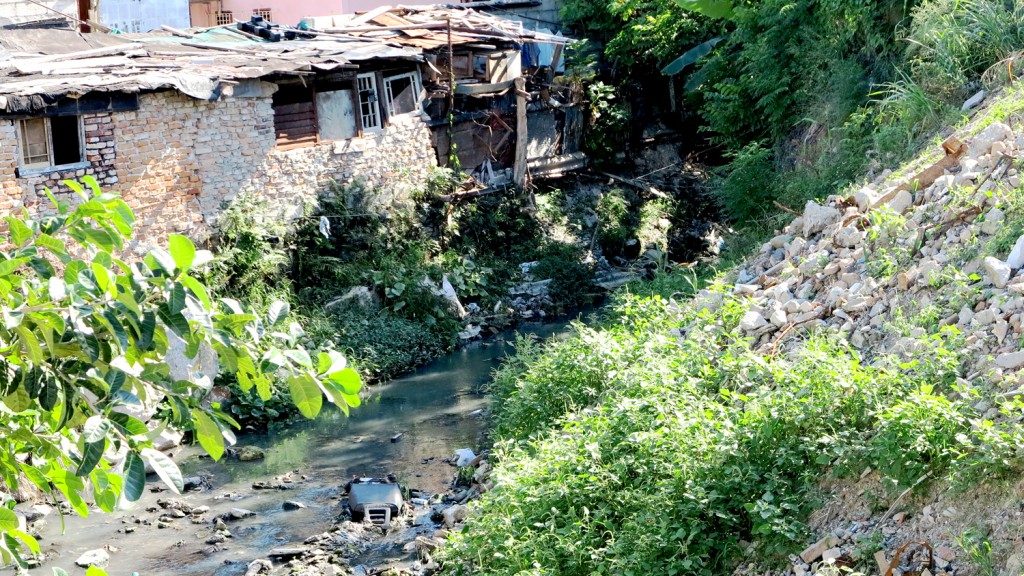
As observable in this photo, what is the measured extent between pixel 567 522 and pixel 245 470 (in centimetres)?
454

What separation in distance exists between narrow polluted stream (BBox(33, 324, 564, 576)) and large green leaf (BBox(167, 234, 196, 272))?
17.3ft

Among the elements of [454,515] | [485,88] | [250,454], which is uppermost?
[485,88]

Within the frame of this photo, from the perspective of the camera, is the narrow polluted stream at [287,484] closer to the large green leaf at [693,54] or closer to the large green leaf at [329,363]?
the large green leaf at [329,363]

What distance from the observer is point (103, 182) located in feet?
35.1

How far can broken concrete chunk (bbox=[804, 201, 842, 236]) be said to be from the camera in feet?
25.1

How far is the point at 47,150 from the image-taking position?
1020 centimetres

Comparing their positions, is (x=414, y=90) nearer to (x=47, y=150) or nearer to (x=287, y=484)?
(x=47, y=150)

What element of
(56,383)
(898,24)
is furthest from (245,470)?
(898,24)

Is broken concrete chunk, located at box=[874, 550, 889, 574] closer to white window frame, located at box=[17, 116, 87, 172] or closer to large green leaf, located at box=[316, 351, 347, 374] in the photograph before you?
large green leaf, located at box=[316, 351, 347, 374]

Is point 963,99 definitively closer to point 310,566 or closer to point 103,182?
point 310,566

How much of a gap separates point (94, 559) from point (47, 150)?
488 centimetres

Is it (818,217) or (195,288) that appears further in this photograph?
(818,217)

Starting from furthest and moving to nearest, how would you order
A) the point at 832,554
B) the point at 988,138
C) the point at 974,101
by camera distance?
the point at 974,101, the point at 988,138, the point at 832,554

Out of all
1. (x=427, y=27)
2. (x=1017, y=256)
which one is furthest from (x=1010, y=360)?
(x=427, y=27)
